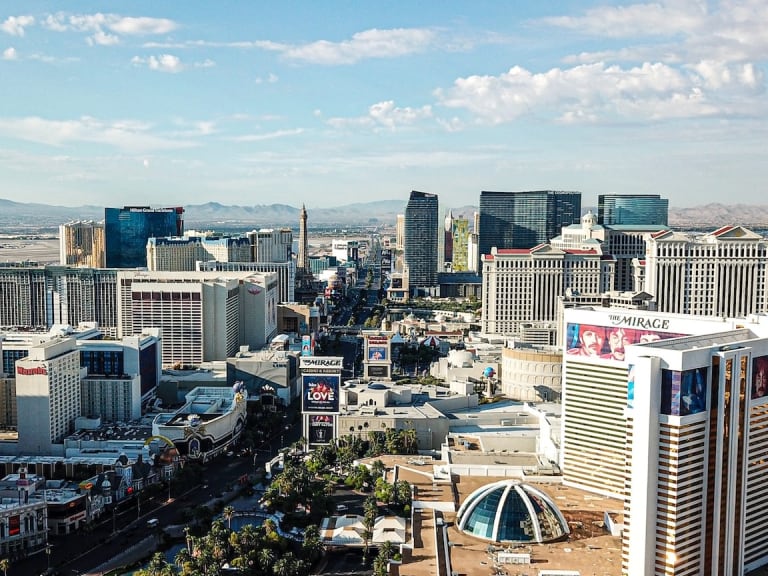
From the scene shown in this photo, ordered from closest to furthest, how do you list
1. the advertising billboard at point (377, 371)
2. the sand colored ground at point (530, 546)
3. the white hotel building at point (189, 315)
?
1. the sand colored ground at point (530, 546)
2. the advertising billboard at point (377, 371)
3. the white hotel building at point (189, 315)

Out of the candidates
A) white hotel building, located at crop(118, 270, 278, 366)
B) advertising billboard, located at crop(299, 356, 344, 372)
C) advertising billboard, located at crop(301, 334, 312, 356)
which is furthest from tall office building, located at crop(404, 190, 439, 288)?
advertising billboard, located at crop(299, 356, 344, 372)

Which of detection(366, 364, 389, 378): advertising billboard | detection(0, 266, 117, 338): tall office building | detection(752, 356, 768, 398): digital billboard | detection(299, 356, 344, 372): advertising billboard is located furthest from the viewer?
detection(0, 266, 117, 338): tall office building

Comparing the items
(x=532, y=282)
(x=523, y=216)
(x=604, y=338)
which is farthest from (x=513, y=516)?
(x=523, y=216)

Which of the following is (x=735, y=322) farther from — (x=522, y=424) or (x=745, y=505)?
(x=522, y=424)

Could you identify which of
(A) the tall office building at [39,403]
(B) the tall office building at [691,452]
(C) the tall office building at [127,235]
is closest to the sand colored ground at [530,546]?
(B) the tall office building at [691,452]

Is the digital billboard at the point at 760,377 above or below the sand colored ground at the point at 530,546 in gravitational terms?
above

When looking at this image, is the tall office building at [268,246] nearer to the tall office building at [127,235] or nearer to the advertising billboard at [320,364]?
the tall office building at [127,235]

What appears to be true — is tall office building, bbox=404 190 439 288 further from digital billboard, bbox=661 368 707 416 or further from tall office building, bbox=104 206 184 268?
digital billboard, bbox=661 368 707 416

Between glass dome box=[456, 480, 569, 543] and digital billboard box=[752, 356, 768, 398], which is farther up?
digital billboard box=[752, 356, 768, 398]

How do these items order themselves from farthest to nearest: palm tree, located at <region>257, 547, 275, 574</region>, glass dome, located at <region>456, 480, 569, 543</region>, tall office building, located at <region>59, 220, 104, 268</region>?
tall office building, located at <region>59, 220, 104, 268</region> < glass dome, located at <region>456, 480, 569, 543</region> < palm tree, located at <region>257, 547, 275, 574</region>
